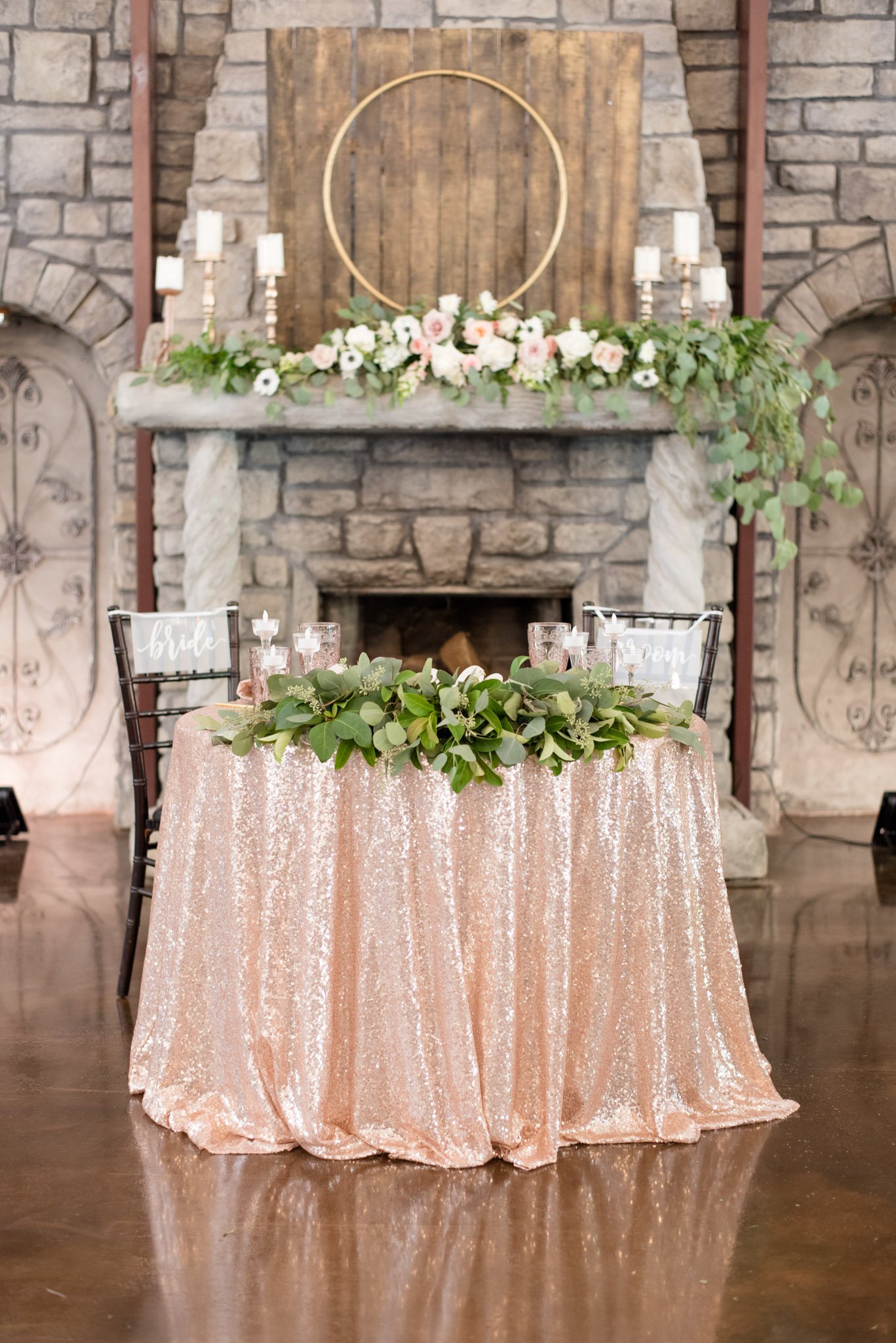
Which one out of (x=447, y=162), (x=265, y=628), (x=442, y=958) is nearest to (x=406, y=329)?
(x=447, y=162)

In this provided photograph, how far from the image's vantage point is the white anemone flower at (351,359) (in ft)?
12.6

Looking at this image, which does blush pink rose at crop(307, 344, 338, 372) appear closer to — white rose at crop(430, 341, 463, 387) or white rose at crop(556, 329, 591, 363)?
white rose at crop(430, 341, 463, 387)

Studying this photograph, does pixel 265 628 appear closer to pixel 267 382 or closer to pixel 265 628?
pixel 265 628

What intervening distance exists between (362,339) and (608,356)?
0.74m

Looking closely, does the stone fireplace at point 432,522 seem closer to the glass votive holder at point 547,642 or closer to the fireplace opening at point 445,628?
the fireplace opening at point 445,628

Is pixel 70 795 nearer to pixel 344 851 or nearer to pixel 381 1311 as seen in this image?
pixel 344 851

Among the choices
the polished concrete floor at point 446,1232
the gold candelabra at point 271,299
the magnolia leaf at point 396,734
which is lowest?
the polished concrete floor at point 446,1232

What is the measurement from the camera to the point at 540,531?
14.0 feet

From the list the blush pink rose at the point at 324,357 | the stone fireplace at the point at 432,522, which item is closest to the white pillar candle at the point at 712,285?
the stone fireplace at the point at 432,522

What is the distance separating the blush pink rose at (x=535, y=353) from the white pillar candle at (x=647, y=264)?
42 cm

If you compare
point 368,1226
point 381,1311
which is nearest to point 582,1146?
point 368,1226

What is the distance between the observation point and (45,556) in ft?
16.8

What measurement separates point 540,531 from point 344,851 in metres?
2.26

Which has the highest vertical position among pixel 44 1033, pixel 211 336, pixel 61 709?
pixel 211 336
